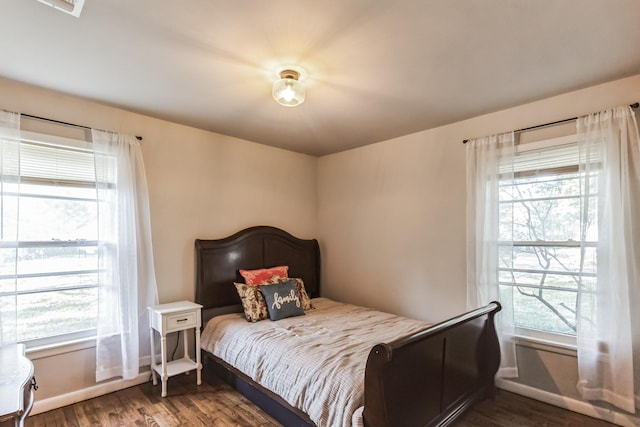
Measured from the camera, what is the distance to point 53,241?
2.68 meters

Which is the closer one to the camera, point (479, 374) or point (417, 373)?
point (417, 373)

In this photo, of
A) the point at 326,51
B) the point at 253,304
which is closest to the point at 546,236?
the point at 326,51

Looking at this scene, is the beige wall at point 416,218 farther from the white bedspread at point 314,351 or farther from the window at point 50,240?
the window at point 50,240

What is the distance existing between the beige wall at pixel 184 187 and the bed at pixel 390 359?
0.21 meters

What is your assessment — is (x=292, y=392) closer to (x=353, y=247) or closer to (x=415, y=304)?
(x=415, y=304)

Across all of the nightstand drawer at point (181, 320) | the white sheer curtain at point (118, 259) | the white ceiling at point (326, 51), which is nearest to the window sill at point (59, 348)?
the white sheer curtain at point (118, 259)

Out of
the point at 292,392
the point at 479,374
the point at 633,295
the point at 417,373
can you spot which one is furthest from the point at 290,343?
the point at 633,295

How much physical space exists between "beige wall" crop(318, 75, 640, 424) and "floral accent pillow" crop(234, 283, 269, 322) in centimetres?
130

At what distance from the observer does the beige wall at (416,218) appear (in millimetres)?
2717

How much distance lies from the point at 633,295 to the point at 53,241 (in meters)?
4.30

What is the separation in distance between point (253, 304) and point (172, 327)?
0.72 metres

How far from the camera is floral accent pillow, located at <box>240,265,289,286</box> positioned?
358 centimetres

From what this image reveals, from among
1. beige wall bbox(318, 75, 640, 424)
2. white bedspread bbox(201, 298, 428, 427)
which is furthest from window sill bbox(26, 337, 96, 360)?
beige wall bbox(318, 75, 640, 424)

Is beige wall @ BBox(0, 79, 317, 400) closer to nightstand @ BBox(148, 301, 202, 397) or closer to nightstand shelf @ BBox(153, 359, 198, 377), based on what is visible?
nightstand @ BBox(148, 301, 202, 397)
